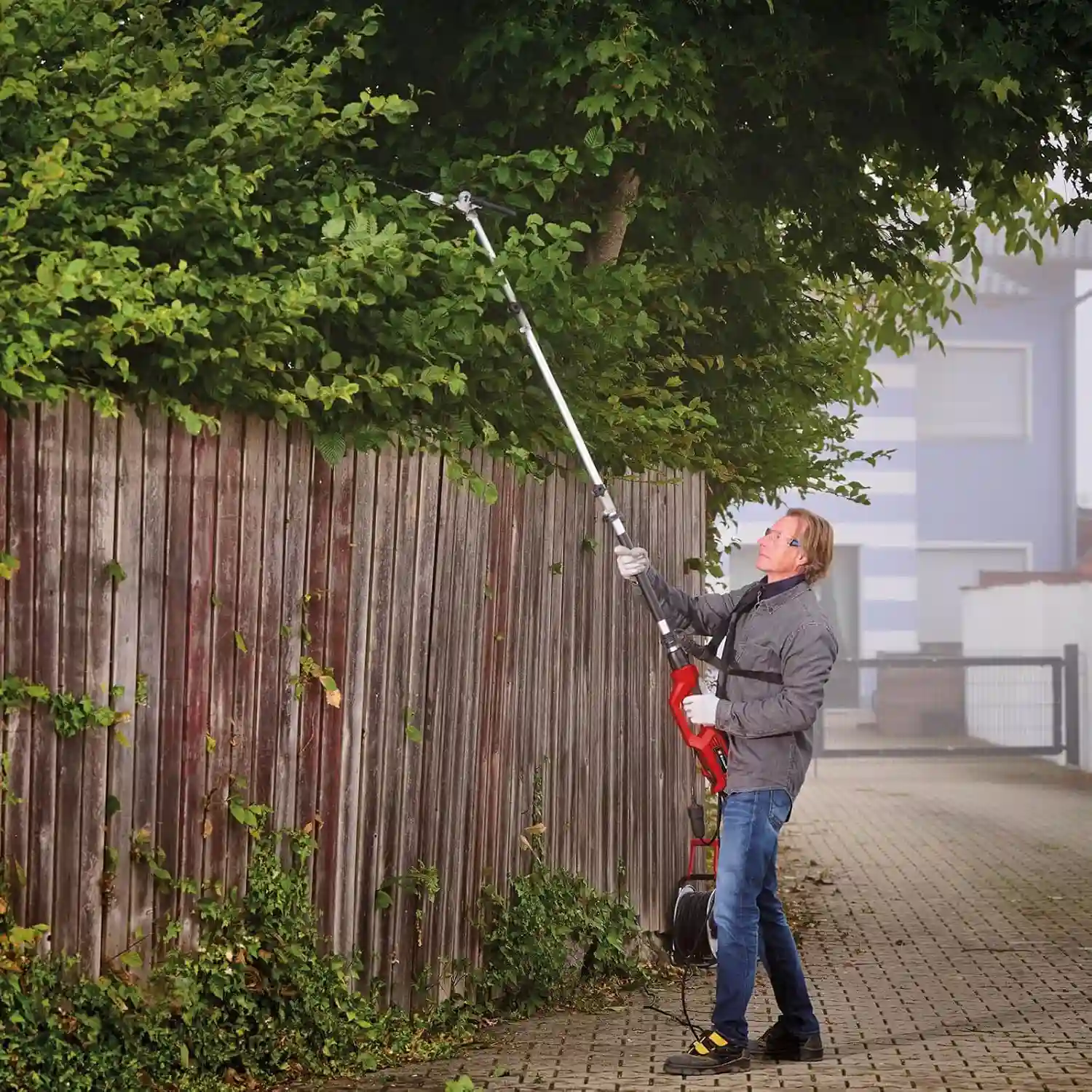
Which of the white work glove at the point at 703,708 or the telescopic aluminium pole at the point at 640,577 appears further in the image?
the telescopic aluminium pole at the point at 640,577

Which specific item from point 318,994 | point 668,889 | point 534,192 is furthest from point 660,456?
point 318,994

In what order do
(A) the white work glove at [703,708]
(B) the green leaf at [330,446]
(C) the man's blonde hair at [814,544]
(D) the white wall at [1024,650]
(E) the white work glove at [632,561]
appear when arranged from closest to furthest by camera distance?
1. (B) the green leaf at [330,446]
2. (A) the white work glove at [703,708]
3. (C) the man's blonde hair at [814,544]
4. (E) the white work glove at [632,561]
5. (D) the white wall at [1024,650]

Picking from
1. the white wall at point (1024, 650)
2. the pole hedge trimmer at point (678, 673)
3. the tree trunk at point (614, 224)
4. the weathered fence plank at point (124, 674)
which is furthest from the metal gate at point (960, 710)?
the weathered fence plank at point (124, 674)

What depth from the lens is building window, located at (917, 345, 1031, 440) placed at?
35.8m

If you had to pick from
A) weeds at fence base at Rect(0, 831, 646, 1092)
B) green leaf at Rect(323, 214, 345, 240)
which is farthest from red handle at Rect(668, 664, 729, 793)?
green leaf at Rect(323, 214, 345, 240)

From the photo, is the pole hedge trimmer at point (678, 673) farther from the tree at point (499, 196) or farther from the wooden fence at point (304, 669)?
the wooden fence at point (304, 669)

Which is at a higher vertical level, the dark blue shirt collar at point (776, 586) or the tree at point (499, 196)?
the tree at point (499, 196)

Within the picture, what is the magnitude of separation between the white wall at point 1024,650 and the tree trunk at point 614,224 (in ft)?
55.8

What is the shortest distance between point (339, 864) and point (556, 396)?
185 centimetres

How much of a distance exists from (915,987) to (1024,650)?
19.8 m

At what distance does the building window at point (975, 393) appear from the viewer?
3575 cm

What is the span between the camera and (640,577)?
289 inches

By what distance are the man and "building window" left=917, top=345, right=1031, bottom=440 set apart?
2935cm

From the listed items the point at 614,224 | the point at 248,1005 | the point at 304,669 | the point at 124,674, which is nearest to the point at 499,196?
the point at 614,224
